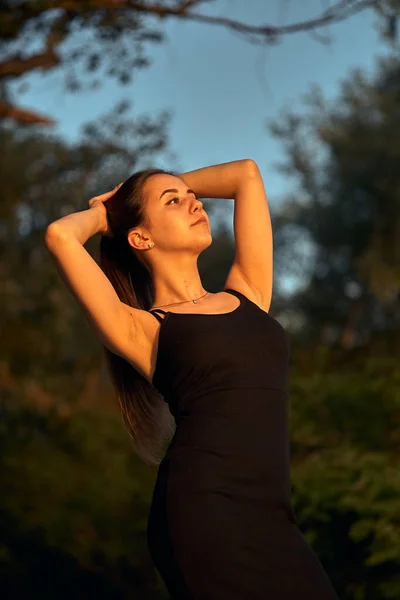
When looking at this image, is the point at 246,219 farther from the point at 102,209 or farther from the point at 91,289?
the point at 91,289

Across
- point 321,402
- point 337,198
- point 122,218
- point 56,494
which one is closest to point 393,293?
point 337,198

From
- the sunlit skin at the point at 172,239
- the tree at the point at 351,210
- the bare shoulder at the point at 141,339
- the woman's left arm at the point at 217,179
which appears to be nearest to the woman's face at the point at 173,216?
the sunlit skin at the point at 172,239

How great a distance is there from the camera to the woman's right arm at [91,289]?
9.59 ft

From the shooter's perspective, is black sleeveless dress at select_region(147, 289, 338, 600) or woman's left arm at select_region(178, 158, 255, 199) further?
woman's left arm at select_region(178, 158, 255, 199)

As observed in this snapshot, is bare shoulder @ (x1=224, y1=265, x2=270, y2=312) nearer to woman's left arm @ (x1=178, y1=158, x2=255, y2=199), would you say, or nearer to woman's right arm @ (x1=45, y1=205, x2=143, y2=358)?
woman's left arm @ (x1=178, y1=158, x2=255, y2=199)

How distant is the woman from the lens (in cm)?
270

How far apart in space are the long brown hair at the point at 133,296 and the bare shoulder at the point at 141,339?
0.21 metres

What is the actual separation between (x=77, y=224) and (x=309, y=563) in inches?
48.2

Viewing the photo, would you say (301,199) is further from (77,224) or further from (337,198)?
(77,224)

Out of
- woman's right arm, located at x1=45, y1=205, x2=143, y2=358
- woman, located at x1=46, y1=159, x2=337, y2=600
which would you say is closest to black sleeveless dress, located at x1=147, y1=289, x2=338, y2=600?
woman, located at x1=46, y1=159, x2=337, y2=600

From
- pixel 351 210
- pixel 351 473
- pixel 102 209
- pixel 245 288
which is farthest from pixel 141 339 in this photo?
pixel 351 210

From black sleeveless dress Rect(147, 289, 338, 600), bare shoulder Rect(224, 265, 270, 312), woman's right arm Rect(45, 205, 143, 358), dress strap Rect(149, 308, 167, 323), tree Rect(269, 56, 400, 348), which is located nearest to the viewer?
black sleeveless dress Rect(147, 289, 338, 600)

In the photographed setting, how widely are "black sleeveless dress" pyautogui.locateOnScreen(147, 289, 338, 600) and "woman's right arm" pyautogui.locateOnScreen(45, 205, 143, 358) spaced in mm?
115

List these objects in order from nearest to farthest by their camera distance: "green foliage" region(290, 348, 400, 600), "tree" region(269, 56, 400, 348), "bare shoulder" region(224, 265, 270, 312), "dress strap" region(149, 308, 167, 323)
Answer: "dress strap" region(149, 308, 167, 323) < "bare shoulder" region(224, 265, 270, 312) < "green foliage" region(290, 348, 400, 600) < "tree" region(269, 56, 400, 348)
